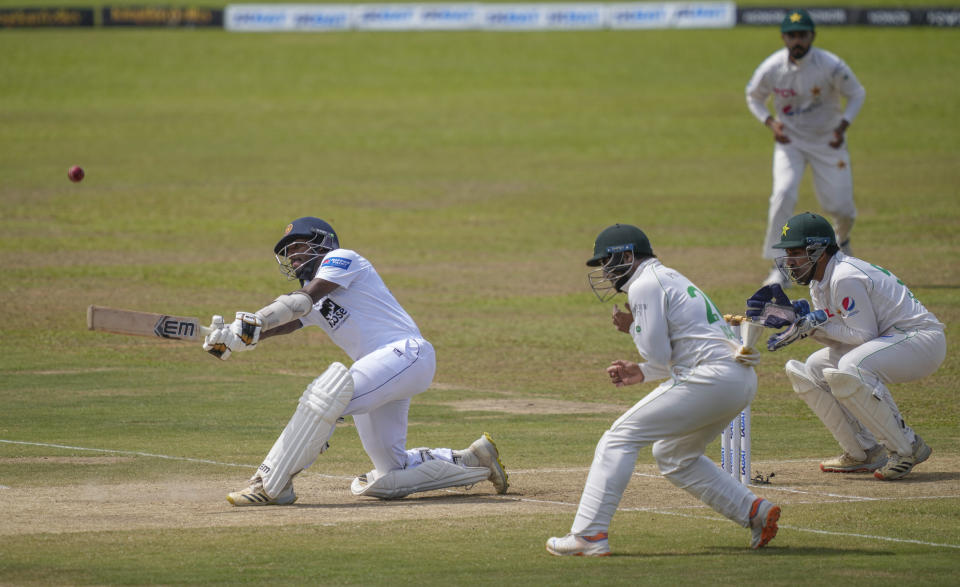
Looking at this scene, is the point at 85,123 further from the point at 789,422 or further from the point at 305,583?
the point at 305,583

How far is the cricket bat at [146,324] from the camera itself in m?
9.38

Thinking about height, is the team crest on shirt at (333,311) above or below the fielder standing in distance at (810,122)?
below

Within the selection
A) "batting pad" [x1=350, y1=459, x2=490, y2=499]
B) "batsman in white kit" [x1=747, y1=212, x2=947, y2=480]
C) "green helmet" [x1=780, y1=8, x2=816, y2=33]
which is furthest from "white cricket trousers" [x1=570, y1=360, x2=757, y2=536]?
"green helmet" [x1=780, y1=8, x2=816, y2=33]

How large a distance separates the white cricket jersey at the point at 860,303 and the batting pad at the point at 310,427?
331cm

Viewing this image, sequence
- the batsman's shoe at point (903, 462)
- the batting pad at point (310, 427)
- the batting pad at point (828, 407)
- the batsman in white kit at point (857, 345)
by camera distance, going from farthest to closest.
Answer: the batting pad at point (828, 407) → the batsman's shoe at point (903, 462) → the batsman in white kit at point (857, 345) → the batting pad at point (310, 427)

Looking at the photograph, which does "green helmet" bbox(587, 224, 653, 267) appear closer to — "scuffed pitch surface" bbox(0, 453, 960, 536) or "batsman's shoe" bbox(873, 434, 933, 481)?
"scuffed pitch surface" bbox(0, 453, 960, 536)

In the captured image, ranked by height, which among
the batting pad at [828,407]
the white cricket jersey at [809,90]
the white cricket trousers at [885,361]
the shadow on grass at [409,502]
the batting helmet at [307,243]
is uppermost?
the white cricket jersey at [809,90]

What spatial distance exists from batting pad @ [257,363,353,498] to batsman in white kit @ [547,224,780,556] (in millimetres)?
1732

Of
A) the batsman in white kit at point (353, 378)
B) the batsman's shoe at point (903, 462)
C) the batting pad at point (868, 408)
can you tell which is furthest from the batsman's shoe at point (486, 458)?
the batsman's shoe at point (903, 462)

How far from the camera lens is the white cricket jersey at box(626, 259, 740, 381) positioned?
7.82 meters

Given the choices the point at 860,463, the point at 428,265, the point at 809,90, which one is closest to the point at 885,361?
the point at 860,463

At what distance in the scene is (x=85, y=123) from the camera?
122ft

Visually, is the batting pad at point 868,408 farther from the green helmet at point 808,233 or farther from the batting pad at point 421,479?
the batting pad at point 421,479

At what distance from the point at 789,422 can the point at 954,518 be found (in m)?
3.74
